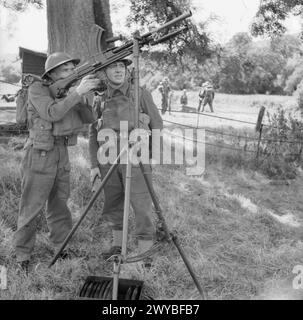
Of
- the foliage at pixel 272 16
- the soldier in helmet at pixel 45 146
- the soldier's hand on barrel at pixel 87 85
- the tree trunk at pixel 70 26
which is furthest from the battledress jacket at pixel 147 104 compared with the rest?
the foliage at pixel 272 16

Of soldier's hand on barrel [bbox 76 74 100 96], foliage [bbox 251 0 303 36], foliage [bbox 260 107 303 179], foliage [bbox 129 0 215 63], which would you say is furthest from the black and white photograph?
foliage [bbox 251 0 303 36]

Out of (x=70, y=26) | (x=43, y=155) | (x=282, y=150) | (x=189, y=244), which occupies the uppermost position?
(x=70, y=26)

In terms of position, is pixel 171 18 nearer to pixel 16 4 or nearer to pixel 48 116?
pixel 16 4

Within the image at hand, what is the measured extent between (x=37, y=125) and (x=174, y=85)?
136 ft

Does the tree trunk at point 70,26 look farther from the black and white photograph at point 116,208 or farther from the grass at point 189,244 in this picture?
the grass at point 189,244

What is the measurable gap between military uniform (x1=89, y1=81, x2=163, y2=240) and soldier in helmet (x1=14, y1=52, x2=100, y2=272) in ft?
0.64

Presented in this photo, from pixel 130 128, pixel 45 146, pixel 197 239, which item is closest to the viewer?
pixel 45 146

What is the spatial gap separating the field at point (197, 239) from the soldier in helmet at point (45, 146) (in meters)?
0.42

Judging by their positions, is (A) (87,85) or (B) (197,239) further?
(B) (197,239)

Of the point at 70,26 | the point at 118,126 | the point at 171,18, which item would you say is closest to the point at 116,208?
the point at 118,126

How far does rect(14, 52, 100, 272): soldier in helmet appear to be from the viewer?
359cm

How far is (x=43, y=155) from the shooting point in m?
3.70

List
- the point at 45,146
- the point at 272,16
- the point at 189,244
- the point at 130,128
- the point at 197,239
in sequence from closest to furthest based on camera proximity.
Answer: the point at 45,146
the point at 130,128
the point at 189,244
the point at 197,239
the point at 272,16

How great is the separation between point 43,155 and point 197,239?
2119mm
